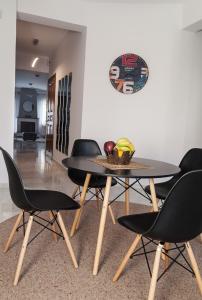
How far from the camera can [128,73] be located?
436 centimetres

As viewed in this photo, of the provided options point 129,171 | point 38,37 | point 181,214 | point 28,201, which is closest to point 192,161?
point 129,171

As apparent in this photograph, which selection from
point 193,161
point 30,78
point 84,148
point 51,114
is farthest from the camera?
Answer: point 30,78

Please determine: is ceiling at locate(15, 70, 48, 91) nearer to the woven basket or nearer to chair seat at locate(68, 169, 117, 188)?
chair seat at locate(68, 169, 117, 188)

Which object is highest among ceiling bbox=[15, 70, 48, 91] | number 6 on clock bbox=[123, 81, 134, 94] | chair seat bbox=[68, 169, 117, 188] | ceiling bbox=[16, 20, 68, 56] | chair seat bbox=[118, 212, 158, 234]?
ceiling bbox=[16, 20, 68, 56]

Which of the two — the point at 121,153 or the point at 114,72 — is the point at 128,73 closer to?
the point at 114,72

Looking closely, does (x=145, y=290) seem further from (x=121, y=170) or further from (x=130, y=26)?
(x=130, y=26)

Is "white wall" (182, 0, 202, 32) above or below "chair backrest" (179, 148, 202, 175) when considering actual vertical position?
above

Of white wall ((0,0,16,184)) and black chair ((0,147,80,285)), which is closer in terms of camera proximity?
black chair ((0,147,80,285))

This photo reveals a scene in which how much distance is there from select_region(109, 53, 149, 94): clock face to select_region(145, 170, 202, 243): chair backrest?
3.15 metres

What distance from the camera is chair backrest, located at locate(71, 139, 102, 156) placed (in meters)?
3.20

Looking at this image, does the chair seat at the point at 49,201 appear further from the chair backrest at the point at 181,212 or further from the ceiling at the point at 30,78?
the ceiling at the point at 30,78

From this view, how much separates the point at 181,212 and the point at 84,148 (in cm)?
192

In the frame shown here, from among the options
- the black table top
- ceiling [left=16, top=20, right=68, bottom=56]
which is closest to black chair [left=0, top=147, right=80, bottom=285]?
the black table top

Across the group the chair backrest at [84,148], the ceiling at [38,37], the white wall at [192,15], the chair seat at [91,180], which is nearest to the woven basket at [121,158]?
the chair seat at [91,180]
